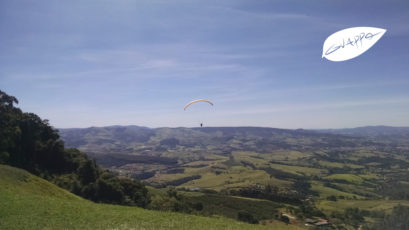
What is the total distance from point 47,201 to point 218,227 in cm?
2232

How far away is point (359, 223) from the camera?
3585 inches

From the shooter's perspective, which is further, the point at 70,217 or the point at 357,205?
the point at 357,205

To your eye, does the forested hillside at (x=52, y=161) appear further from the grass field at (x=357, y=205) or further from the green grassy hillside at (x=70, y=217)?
the grass field at (x=357, y=205)

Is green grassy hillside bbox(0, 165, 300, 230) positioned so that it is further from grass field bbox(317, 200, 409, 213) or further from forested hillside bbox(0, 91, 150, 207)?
grass field bbox(317, 200, 409, 213)

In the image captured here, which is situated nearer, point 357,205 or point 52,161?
point 52,161

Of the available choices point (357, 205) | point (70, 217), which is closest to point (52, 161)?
point (70, 217)

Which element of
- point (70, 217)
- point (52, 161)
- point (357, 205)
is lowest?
point (357, 205)

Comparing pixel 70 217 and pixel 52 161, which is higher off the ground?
pixel 70 217

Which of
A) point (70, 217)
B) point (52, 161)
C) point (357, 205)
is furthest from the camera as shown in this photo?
point (357, 205)

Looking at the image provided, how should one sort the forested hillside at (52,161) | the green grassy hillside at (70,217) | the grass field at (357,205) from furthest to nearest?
the grass field at (357,205) → the forested hillside at (52,161) → the green grassy hillside at (70,217)

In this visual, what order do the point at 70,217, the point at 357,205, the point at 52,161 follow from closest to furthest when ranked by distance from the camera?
the point at 70,217 < the point at 52,161 < the point at 357,205

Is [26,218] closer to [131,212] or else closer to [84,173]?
[131,212]

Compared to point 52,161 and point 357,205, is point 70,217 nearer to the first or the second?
point 52,161

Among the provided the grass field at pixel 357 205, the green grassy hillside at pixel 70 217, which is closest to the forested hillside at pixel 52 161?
the green grassy hillside at pixel 70 217
